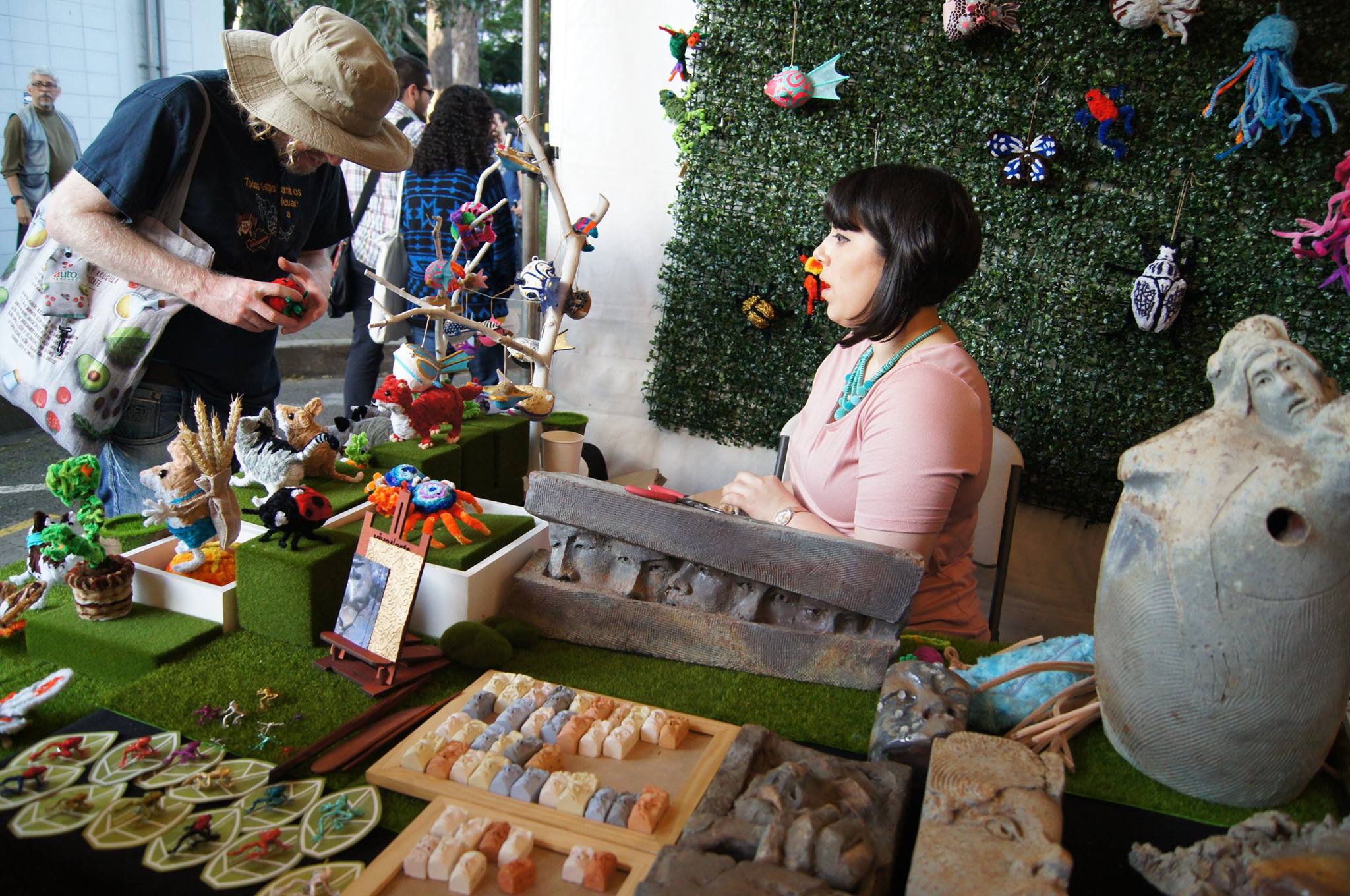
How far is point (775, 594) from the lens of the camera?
173 centimetres

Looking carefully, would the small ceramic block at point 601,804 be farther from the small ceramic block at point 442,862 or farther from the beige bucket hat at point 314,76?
the beige bucket hat at point 314,76

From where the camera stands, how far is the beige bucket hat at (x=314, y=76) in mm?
1977

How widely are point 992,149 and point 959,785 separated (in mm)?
2934

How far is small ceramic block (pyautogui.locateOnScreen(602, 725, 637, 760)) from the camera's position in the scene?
53.8 inches

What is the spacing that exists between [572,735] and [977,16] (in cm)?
316

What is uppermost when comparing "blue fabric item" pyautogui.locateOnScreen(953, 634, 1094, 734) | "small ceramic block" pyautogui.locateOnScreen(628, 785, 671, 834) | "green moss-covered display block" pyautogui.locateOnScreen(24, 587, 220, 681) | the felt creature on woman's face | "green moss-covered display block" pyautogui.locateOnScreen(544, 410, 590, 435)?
the felt creature on woman's face

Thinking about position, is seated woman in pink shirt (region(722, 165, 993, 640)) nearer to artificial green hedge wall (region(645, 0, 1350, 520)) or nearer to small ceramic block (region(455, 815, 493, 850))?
small ceramic block (region(455, 815, 493, 850))

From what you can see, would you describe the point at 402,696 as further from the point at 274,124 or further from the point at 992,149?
the point at 992,149

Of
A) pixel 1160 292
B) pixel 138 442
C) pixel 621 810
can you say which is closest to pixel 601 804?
pixel 621 810

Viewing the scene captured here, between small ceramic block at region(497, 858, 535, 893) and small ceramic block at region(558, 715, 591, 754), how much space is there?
0.25m

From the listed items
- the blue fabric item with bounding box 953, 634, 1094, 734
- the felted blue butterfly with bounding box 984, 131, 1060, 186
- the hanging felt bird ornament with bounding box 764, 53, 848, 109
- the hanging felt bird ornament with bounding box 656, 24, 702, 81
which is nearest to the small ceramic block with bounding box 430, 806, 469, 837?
the blue fabric item with bounding box 953, 634, 1094, 734

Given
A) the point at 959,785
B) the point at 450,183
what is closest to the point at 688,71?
the point at 450,183

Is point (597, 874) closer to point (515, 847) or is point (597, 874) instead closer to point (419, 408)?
point (515, 847)

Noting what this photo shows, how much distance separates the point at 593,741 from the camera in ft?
4.50
